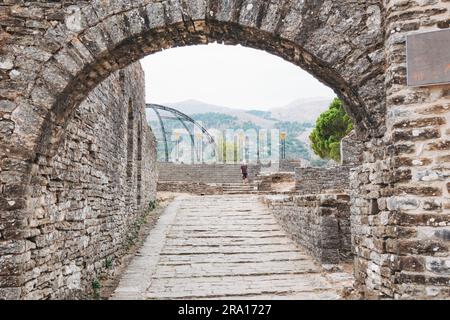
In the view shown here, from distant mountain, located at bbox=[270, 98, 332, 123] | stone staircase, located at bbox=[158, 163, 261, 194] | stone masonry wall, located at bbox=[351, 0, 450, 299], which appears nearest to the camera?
stone masonry wall, located at bbox=[351, 0, 450, 299]

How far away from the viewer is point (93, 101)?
638cm

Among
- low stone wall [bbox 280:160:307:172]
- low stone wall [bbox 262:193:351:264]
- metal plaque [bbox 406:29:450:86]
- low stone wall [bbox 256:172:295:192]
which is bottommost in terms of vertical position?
low stone wall [bbox 262:193:351:264]

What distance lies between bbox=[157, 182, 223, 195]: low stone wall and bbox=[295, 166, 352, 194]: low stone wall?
381cm

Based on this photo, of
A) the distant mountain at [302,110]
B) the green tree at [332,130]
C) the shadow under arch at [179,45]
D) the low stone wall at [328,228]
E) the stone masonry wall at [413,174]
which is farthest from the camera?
the distant mountain at [302,110]

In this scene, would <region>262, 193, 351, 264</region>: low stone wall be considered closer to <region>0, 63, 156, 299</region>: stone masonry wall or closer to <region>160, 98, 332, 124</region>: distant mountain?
<region>0, 63, 156, 299</region>: stone masonry wall

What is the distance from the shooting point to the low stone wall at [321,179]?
679 inches

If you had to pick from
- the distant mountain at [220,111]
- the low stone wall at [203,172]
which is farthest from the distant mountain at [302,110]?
the low stone wall at [203,172]

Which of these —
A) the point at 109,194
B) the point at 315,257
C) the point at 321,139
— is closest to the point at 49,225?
the point at 109,194

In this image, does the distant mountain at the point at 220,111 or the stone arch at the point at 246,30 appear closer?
the stone arch at the point at 246,30

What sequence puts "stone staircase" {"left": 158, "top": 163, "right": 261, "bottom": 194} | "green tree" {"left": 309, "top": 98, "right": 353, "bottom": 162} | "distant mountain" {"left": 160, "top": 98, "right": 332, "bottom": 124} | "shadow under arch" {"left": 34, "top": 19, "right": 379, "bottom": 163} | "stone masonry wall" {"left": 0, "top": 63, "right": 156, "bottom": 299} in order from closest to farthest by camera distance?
"shadow under arch" {"left": 34, "top": 19, "right": 379, "bottom": 163} < "stone masonry wall" {"left": 0, "top": 63, "right": 156, "bottom": 299} < "stone staircase" {"left": 158, "top": 163, "right": 261, "bottom": 194} < "green tree" {"left": 309, "top": 98, "right": 353, "bottom": 162} < "distant mountain" {"left": 160, "top": 98, "right": 332, "bottom": 124}

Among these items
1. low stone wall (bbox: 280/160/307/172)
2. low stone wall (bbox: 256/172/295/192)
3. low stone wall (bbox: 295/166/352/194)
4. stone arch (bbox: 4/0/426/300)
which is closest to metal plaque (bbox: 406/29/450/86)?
stone arch (bbox: 4/0/426/300)

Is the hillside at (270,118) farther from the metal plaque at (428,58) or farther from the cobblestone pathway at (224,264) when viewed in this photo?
the metal plaque at (428,58)

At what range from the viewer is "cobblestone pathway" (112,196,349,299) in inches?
259

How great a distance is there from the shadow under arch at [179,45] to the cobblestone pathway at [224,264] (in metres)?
3.34
